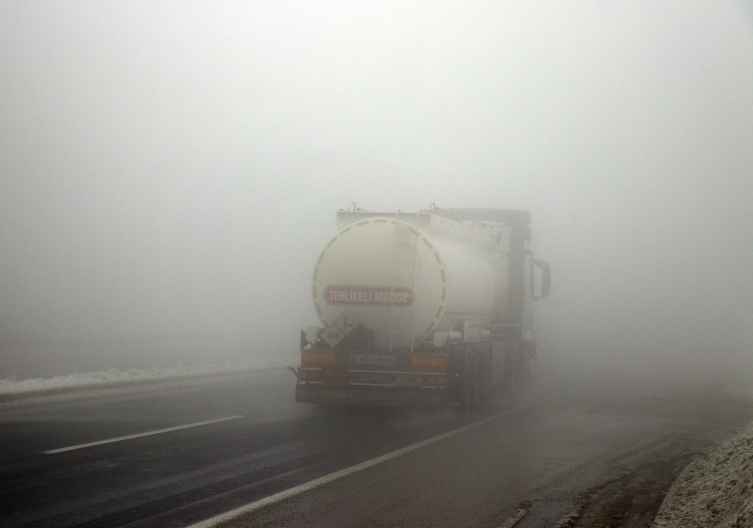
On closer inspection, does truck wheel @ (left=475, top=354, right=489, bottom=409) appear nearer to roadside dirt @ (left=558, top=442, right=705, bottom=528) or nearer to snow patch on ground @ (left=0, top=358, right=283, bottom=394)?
roadside dirt @ (left=558, top=442, right=705, bottom=528)

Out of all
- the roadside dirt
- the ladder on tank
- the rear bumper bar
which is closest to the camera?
the roadside dirt

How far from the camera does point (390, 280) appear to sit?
12.2 m

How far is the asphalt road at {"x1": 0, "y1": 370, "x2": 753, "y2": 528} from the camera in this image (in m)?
6.02

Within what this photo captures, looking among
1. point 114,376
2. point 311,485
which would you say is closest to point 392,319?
point 311,485

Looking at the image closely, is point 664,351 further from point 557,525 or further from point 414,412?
point 557,525

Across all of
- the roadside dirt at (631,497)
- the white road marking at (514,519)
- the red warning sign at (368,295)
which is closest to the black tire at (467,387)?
the red warning sign at (368,295)

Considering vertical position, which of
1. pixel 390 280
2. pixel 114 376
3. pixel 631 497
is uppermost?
pixel 390 280

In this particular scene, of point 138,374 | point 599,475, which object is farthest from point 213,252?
point 599,475

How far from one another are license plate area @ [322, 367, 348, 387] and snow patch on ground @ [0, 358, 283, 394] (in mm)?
5131

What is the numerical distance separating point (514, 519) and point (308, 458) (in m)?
2.97

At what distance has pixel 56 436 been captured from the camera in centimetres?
904

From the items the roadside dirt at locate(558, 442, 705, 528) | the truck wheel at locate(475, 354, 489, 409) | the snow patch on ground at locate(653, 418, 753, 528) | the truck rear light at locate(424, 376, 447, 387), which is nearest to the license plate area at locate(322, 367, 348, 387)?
the truck rear light at locate(424, 376, 447, 387)

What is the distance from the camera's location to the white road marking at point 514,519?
578 cm

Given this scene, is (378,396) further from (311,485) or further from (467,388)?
(311,485)
